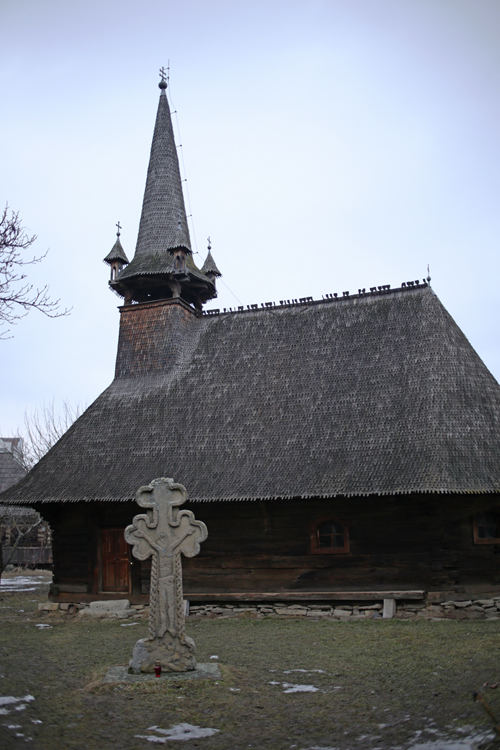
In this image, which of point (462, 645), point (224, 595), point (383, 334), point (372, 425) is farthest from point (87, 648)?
point (383, 334)

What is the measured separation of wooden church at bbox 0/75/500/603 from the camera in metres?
13.2

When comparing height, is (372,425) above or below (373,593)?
above

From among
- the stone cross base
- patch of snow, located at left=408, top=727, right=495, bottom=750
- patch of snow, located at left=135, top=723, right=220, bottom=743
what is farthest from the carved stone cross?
patch of snow, located at left=408, top=727, right=495, bottom=750

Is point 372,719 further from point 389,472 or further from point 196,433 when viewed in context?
point 196,433

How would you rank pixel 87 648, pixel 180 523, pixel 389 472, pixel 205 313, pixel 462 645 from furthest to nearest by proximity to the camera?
1. pixel 205 313
2. pixel 389 472
3. pixel 87 648
4. pixel 462 645
5. pixel 180 523

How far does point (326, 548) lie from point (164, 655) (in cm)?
665

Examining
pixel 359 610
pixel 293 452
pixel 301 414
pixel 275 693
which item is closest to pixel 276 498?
pixel 293 452

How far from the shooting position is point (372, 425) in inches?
556

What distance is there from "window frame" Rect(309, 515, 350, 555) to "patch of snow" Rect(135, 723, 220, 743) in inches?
328

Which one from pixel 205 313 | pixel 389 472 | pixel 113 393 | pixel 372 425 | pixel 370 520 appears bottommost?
pixel 370 520

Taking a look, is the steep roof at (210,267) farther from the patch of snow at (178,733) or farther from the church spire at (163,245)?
the patch of snow at (178,733)

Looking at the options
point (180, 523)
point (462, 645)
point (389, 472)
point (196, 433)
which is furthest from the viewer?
point (196, 433)

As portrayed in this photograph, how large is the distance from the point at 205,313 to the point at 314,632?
10000 mm

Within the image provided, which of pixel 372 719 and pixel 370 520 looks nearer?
pixel 372 719
